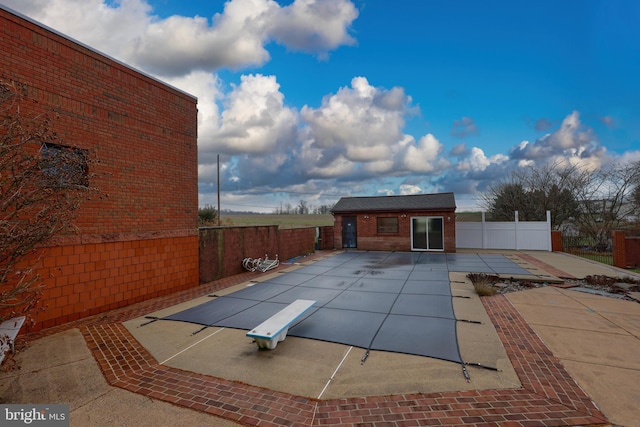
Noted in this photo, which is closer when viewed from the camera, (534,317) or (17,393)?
(17,393)

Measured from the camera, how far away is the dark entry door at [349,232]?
64.5ft

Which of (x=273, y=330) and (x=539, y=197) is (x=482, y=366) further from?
(x=539, y=197)

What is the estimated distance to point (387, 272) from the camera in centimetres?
1125

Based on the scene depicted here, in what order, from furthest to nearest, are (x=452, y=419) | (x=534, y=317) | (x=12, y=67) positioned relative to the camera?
(x=534, y=317), (x=12, y=67), (x=452, y=419)

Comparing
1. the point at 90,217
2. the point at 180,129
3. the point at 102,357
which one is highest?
the point at 180,129

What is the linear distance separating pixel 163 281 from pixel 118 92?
481 centimetres

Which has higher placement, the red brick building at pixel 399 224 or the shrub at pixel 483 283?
the red brick building at pixel 399 224

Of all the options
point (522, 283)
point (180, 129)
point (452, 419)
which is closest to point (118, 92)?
point (180, 129)

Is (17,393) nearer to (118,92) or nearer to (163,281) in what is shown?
(163,281)

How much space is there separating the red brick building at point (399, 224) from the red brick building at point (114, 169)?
469 inches
